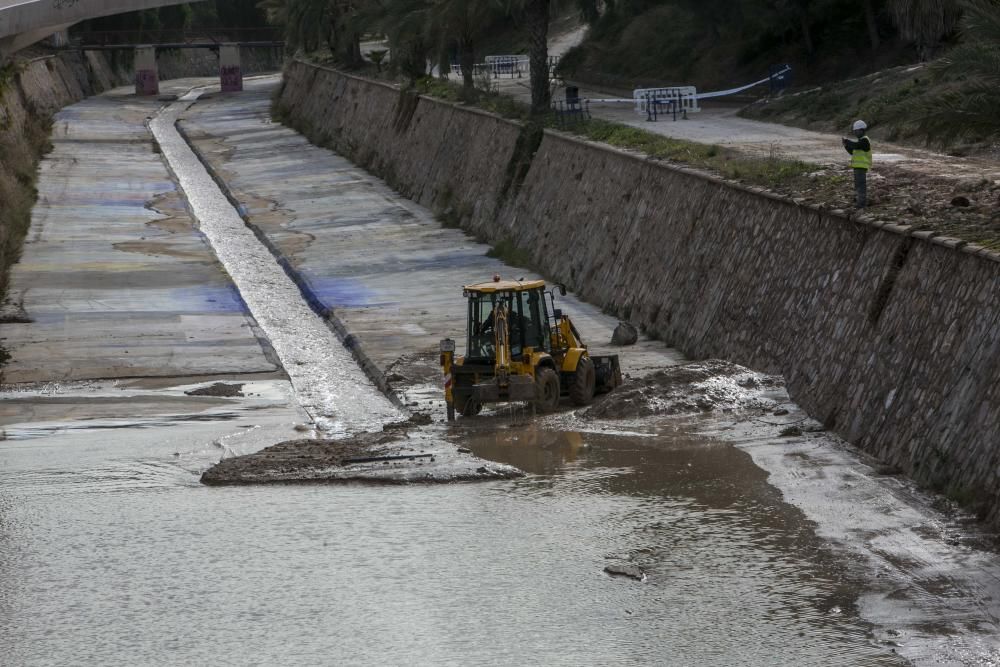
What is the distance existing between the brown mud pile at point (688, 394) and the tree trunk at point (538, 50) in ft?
74.3

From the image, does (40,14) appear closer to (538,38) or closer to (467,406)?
(538,38)

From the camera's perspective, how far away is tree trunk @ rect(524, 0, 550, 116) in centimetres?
4353

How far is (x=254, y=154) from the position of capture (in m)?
69.1

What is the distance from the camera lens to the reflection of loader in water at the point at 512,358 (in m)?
21.9

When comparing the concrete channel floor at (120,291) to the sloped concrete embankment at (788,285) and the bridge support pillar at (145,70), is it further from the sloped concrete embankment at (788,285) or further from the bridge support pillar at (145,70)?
the bridge support pillar at (145,70)

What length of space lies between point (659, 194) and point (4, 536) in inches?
668

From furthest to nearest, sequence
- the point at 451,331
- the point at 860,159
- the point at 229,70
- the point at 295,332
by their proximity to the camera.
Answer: the point at 229,70 → the point at 295,332 → the point at 451,331 → the point at 860,159

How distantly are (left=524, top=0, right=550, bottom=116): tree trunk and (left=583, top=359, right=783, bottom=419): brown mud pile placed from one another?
22634 mm

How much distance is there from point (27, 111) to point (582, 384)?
58607mm

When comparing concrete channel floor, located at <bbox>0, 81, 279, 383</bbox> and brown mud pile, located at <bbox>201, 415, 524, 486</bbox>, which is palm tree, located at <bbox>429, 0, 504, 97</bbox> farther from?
brown mud pile, located at <bbox>201, 415, 524, 486</bbox>

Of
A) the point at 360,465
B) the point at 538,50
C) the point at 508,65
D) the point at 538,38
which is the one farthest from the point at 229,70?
the point at 360,465

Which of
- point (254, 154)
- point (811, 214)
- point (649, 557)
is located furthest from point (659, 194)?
point (254, 154)

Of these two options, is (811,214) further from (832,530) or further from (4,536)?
(4,536)

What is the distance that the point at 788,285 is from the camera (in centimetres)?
2344
